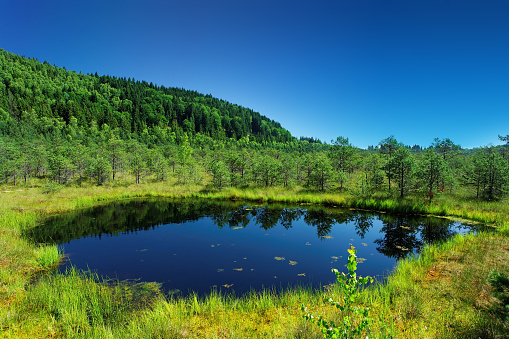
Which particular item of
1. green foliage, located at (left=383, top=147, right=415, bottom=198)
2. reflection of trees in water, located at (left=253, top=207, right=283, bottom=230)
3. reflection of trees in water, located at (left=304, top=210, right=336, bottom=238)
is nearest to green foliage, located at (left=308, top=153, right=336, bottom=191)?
green foliage, located at (left=383, top=147, right=415, bottom=198)

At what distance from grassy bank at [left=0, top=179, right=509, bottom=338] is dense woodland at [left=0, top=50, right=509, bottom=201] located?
1388cm

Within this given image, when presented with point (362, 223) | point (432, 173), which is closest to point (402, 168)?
point (432, 173)

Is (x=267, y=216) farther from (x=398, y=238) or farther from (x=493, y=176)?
(x=493, y=176)

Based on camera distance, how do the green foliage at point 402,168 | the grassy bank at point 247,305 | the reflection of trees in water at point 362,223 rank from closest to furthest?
the grassy bank at point 247,305 < the reflection of trees in water at point 362,223 < the green foliage at point 402,168

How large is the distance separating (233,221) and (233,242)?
5178 millimetres

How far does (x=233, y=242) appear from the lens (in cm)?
1537

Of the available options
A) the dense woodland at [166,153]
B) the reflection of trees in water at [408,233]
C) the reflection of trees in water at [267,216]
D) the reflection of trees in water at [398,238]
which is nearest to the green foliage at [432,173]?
the dense woodland at [166,153]

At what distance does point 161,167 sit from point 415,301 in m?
45.5

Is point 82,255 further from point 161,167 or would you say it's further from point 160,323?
point 161,167

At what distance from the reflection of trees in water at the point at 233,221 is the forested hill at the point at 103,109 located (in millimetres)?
74893

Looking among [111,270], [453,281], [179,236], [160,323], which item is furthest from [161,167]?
[453,281]

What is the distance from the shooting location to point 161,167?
148 ft

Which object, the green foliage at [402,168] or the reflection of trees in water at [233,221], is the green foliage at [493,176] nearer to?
the green foliage at [402,168]

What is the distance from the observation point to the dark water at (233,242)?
10773 mm
